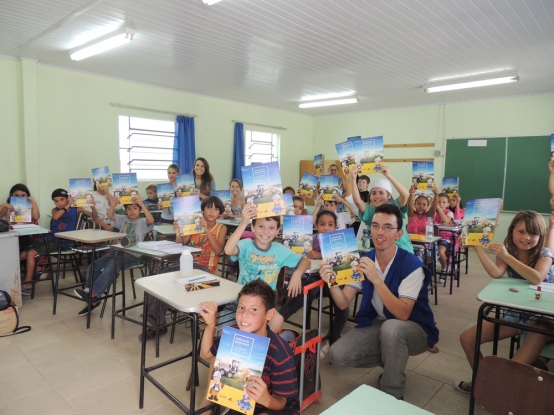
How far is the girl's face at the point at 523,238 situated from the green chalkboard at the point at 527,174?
5607 mm

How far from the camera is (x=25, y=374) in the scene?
2441 mm

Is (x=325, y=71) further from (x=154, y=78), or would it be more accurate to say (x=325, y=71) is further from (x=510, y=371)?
(x=510, y=371)

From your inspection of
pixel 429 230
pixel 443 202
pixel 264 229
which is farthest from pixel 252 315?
pixel 443 202

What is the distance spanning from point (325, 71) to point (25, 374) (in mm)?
5093

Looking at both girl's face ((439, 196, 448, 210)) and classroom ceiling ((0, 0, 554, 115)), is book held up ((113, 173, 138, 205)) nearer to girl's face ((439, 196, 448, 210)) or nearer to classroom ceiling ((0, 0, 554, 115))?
classroom ceiling ((0, 0, 554, 115))

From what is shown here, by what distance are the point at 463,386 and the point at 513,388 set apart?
0.85 m

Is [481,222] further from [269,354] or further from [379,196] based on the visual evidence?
[269,354]

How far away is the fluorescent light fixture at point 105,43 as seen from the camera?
3858mm

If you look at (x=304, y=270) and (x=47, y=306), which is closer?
(x=304, y=270)

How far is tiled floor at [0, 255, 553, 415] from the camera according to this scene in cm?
214

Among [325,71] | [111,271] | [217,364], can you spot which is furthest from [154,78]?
[217,364]

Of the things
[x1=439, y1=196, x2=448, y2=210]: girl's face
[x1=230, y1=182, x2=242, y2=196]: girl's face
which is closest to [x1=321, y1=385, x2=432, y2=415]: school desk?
[x1=439, y1=196, x2=448, y2=210]: girl's face

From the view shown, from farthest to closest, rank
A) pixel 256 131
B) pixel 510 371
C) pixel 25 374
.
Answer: pixel 256 131 → pixel 25 374 → pixel 510 371

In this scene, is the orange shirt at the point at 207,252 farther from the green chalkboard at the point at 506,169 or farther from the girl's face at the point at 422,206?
the green chalkboard at the point at 506,169
